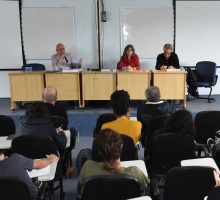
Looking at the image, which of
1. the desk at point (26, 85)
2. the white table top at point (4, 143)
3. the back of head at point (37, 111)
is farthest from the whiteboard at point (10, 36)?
the back of head at point (37, 111)

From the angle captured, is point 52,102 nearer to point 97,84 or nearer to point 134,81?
point 97,84

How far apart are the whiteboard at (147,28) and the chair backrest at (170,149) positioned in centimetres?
531

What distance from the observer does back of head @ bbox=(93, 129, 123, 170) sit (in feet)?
6.59

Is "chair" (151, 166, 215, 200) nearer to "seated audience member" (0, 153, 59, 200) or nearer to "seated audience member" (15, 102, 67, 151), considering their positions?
"seated audience member" (0, 153, 59, 200)

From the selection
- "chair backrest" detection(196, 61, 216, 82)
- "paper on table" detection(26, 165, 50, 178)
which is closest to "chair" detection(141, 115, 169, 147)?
"paper on table" detection(26, 165, 50, 178)

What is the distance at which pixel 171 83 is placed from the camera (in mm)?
6516

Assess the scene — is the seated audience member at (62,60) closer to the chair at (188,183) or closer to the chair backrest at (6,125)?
the chair backrest at (6,125)

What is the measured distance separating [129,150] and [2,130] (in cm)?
168

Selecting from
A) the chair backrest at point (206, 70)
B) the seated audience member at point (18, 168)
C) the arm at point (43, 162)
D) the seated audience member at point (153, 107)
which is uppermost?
the chair backrest at point (206, 70)

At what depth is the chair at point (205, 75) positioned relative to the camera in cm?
717

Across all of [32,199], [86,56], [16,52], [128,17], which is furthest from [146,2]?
[32,199]

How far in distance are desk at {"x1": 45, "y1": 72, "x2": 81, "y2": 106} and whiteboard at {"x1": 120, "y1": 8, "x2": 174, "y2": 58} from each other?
1.89 m

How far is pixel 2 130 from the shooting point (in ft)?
11.9

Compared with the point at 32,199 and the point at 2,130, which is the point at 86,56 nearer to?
the point at 2,130
